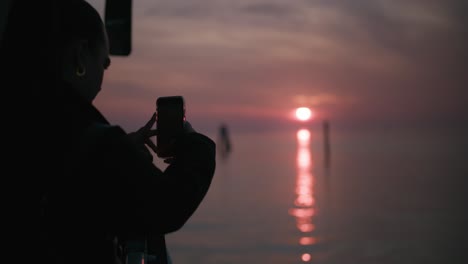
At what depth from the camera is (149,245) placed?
1.66 m

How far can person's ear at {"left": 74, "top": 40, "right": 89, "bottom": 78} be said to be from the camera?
3.99ft

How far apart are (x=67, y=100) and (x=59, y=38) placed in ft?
0.52

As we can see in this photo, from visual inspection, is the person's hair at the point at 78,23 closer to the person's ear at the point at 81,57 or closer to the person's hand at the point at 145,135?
the person's ear at the point at 81,57

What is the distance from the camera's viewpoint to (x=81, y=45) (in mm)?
1219

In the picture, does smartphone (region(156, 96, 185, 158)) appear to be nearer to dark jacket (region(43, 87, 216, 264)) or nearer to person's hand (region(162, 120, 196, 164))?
person's hand (region(162, 120, 196, 164))

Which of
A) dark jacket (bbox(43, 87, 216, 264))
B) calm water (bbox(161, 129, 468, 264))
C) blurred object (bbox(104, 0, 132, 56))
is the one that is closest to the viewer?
dark jacket (bbox(43, 87, 216, 264))

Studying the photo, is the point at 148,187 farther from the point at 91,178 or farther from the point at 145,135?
the point at 145,135

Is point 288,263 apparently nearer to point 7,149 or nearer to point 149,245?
point 149,245

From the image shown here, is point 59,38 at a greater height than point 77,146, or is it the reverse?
point 59,38

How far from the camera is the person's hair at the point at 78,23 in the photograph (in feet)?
3.93

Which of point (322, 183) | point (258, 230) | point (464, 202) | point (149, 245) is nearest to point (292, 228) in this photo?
point (258, 230)

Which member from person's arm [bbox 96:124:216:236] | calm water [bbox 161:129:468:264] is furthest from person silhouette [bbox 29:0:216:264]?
calm water [bbox 161:129:468:264]

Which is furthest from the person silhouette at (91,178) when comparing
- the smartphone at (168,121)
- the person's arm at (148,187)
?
the smartphone at (168,121)

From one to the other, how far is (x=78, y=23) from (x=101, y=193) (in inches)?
16.7
